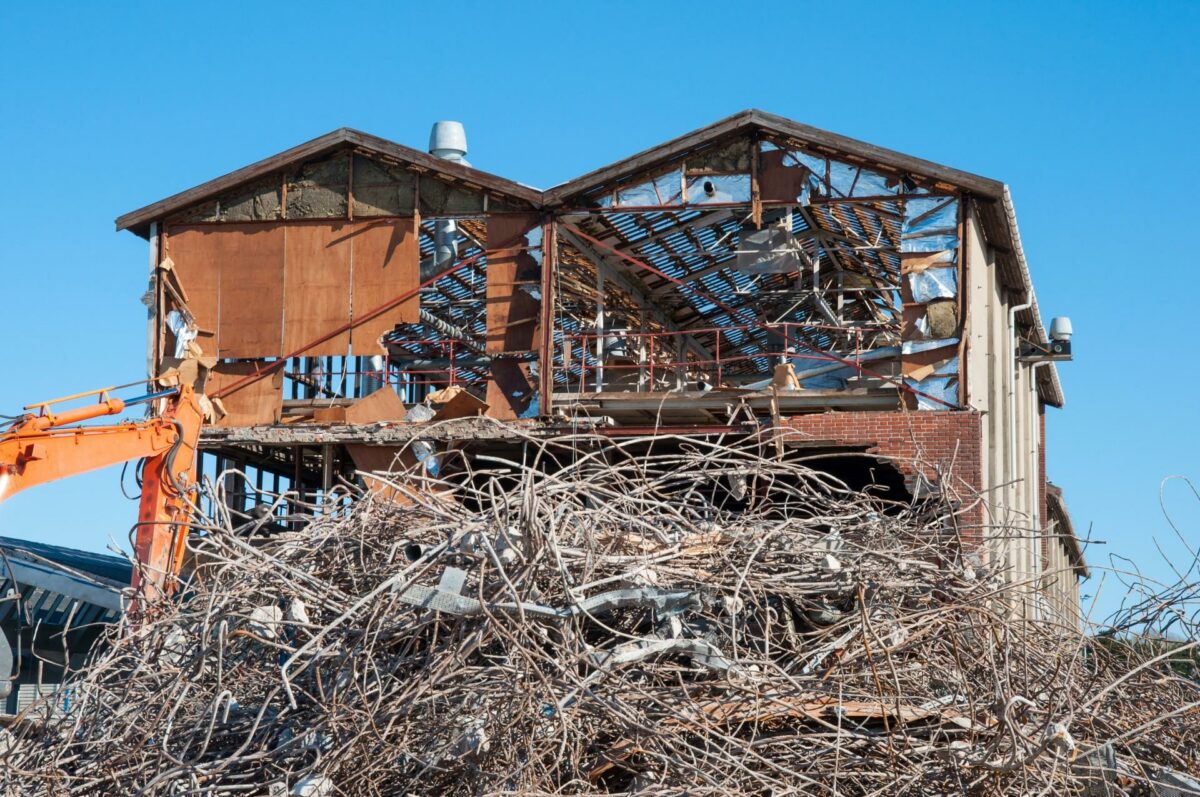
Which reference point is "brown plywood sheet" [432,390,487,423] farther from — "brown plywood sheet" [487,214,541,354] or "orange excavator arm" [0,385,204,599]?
"orange excavator arm" [0,385,204,599]

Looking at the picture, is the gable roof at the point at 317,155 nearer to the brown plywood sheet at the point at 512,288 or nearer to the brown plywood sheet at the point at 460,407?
the brown plywood sheet at the point at 512,288

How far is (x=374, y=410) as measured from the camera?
21266 mm

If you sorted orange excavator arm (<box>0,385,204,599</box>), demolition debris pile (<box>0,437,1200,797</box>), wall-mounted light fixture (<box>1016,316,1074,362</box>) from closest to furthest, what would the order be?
demolition debris pile (<box>0,437,1200,797</box>), orange excavator arm (<box>0,385,204,599</box>), wall-mounted light fixture (<box>1016,316,1074,362</box>)

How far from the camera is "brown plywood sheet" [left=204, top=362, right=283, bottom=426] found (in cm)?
2189

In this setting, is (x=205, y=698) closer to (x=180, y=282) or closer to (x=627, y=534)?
(x=627, y=534)

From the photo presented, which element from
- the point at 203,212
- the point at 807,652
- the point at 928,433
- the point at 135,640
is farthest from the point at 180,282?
the point at 807,652

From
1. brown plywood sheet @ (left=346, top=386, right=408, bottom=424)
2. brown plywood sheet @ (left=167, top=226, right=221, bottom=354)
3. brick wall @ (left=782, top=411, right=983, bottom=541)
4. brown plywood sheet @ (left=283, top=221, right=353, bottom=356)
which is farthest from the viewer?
brown plywood sheet @ (left=167, top=226, right=221, bottom=354)

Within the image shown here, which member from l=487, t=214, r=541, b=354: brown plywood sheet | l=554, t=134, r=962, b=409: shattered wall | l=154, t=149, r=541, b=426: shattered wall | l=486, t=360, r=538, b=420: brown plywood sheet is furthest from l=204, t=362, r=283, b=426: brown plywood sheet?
l=554, t=134, r=962, b=409: shattered wall

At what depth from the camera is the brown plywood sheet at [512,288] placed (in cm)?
2134

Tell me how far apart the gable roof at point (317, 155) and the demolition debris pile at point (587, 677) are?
13.7m

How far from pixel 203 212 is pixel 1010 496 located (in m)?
13.4

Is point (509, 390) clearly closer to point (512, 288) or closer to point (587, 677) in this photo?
point (512, 288)

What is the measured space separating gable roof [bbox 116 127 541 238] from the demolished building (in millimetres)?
34

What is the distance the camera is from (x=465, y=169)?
70.2 feet
